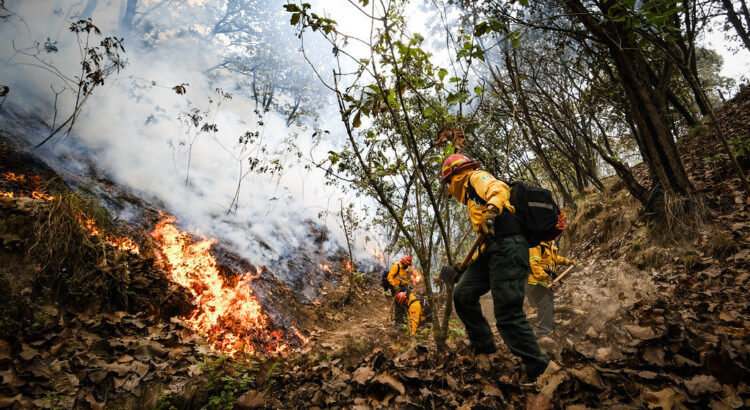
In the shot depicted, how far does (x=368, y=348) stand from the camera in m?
4.27

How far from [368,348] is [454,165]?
116 inches

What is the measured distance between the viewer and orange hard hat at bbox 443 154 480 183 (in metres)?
3.21

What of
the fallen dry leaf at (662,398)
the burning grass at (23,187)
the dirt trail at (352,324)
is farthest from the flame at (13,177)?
the fallen dry leaf at (662,398)

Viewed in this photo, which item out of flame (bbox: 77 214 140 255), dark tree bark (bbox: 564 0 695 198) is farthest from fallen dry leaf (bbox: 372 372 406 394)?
dark tree bark (bbox: 564 0 695 198)

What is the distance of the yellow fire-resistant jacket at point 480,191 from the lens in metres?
2.72

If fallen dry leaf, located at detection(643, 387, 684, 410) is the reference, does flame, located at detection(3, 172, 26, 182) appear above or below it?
above

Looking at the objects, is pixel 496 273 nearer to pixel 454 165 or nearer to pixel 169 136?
pixel 454 165

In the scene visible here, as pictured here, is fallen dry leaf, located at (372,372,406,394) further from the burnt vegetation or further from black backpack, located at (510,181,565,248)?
black backpack, located at (510,181,565,248)

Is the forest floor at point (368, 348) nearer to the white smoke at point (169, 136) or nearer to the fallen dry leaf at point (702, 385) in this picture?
the fallen dry leaf at point (702, 385)

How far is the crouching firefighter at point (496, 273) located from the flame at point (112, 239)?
177 inches

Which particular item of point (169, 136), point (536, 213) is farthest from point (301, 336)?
point (169, 136)

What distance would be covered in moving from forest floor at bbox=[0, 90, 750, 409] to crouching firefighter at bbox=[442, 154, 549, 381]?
208 millimetres

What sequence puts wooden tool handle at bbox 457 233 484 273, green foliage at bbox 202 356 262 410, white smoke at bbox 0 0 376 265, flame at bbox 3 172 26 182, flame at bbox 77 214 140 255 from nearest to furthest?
green foliage at bbox 202 356 262 410
wooden tool handle at bbox 457 233 484 273
flame at bbox 77 214 140 255
flame at bbox 3 172 26 182
white smoke at bbox 0 0 376 265

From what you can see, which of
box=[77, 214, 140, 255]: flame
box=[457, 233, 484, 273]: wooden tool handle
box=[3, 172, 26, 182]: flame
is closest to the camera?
box=[457, 233, 484, 273]: wooden tool handle
